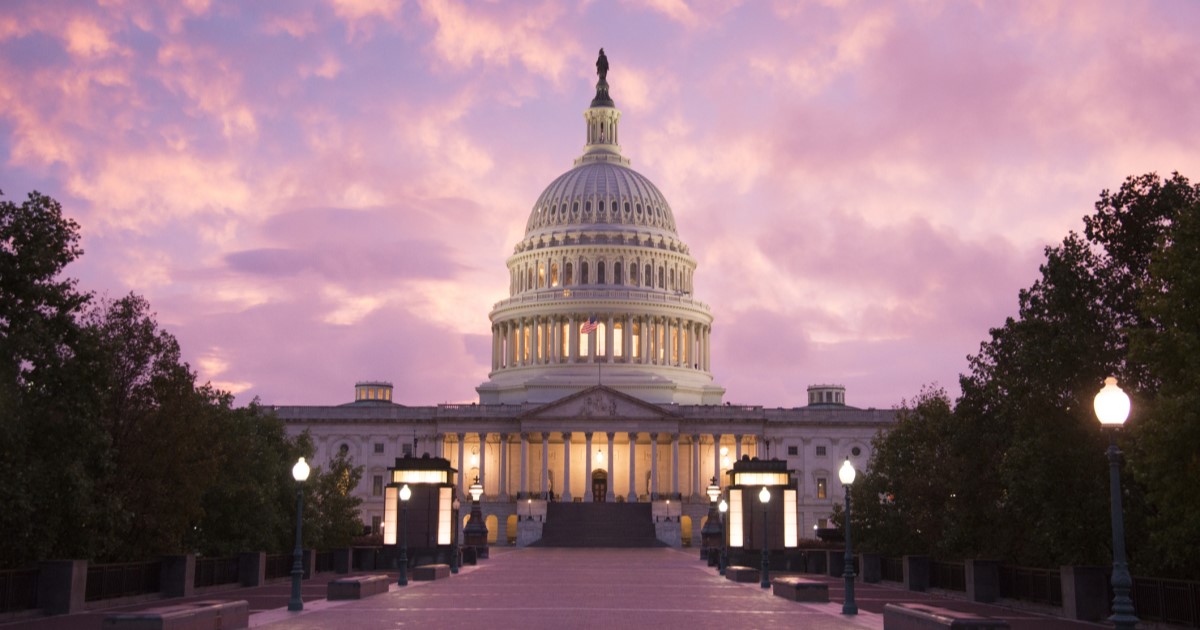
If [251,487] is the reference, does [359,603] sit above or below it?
below

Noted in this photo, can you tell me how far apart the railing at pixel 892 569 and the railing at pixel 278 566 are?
23.7 meters

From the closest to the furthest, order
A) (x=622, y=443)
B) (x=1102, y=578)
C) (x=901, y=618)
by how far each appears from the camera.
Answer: (x=901, y=618), (x=1102, y=578), (x=622, y=443)

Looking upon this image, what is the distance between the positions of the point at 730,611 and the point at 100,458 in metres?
18.8

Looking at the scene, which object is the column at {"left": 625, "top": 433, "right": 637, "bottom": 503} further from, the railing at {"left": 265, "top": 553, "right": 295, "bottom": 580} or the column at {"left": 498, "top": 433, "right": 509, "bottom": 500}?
the railing at {"left": 265, "top": 553, "right": 295, "bottom": 580}

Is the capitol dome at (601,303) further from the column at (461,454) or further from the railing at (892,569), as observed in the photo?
the railing at (892,569)

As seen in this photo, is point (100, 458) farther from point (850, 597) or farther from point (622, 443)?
point (622, 443)

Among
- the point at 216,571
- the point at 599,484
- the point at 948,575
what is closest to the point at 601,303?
the point at 599,484

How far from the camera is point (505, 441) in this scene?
485 feet

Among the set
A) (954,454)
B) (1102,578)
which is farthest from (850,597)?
(954,454)

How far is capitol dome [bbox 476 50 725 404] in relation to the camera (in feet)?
533

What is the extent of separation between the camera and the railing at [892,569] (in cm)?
5226

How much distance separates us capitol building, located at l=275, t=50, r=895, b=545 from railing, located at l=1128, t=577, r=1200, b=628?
85.1 m

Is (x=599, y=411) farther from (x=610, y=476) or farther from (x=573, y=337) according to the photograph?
(x=573, y=337)

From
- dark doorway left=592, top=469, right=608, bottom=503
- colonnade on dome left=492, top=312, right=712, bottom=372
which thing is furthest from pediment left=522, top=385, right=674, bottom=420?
colonnade on dome left=492, top=312, right=712, bottom=372
